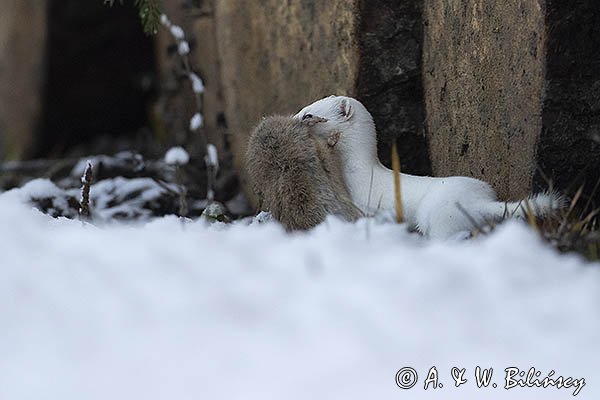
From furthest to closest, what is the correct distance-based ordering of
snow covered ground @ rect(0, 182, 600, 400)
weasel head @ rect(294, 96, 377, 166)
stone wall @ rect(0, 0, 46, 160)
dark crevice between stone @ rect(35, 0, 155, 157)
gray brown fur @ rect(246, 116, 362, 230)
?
1. dark crevice between stone @ rect(35, 0, 155, 157)
2. stone wall @ rect(0, 0, 46, 160)
3. weasel head @ rect(294, 96, 377, 166)
4. gray brown fur @ rect(246, 116, 362, 230)
5. snow covered ground @ rect(0, 182, 600, 400)

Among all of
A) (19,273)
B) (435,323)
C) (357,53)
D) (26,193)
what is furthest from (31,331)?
(26,193)

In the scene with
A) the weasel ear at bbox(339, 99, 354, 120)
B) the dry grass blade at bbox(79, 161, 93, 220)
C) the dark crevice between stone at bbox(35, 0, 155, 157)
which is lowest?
the dark crevice between stone at bbox(35, 0, 155, 157)

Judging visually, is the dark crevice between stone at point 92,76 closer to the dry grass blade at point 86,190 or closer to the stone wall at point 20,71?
the stone wall at point 20,71

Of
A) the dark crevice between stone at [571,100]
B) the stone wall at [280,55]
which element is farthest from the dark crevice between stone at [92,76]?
the dark crevice between stone at [571,100]

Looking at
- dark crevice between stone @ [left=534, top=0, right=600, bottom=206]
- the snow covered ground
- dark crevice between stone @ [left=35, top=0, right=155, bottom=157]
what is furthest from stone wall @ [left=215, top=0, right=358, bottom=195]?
dark crevice between stone @ [left=35, top=0, right=155, bottom=157]

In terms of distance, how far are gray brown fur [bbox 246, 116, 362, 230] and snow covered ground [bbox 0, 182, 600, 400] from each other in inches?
11.7

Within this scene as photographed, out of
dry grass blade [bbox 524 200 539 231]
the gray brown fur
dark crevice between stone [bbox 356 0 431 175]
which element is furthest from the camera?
dark crevice between stone [bbox 356 0 431 175]

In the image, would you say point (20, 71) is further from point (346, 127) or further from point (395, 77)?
point (346, 127)

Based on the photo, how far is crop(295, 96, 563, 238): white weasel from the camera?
204cm

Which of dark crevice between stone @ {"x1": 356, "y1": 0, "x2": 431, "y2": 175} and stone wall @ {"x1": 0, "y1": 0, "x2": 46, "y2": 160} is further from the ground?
dark crevice between stone @ {"x1": 356, "y1": 0, "x2": 431, "y2": 175}

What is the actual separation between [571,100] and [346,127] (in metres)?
0.52

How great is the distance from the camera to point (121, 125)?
5.85 meters

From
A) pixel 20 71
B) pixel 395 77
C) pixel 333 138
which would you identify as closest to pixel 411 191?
pixel 333 138

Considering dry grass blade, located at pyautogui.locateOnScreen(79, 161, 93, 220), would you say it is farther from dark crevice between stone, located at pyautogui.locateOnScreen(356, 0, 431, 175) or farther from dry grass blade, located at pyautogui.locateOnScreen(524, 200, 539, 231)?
dry grass blade, located at pyautogui.locateOnScreen(524, 200, 539, 231)
